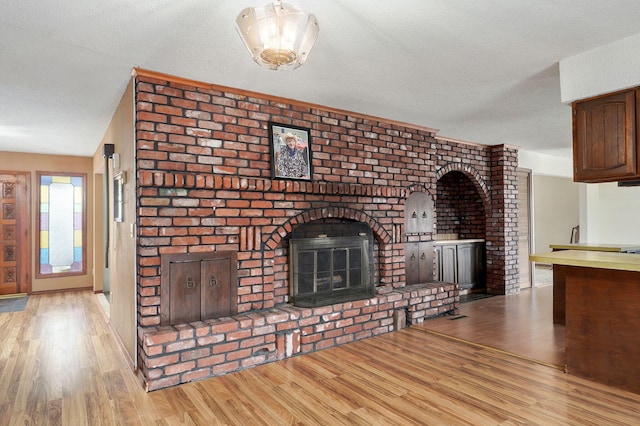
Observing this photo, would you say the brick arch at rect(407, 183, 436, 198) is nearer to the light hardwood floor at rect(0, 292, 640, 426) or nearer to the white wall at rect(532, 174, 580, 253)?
the light hardwood floor at rect(0, 292, 640, 426)

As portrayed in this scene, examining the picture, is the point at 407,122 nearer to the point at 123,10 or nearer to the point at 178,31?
the point at 178,31

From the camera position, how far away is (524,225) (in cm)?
658

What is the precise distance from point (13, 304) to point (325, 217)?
16.1ft

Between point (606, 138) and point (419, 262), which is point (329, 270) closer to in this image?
point (419, 262)

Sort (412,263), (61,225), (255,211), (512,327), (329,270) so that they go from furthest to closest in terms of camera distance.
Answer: (61,225), (412,263), (512,327), (329,270), (255,211)

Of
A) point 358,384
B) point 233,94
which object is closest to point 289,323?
point 358,384

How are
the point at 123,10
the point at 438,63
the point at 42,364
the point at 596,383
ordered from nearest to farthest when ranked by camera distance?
the point at 123,10 < the point at 596,383 < the point at 438,63 < the point at 42,364

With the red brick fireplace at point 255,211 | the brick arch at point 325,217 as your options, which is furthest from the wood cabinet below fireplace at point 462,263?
the brick arch at point 325,217

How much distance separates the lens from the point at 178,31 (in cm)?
227

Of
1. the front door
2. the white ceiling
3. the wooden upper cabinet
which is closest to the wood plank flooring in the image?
the wooden upper cabinet

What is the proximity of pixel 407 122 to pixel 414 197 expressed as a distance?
90 cm

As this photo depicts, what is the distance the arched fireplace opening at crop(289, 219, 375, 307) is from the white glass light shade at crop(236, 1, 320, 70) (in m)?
2.01

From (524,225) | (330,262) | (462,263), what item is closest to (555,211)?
(524,225)

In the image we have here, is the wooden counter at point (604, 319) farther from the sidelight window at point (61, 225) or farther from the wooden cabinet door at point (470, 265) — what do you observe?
the sidelight window at point (61, 225)
